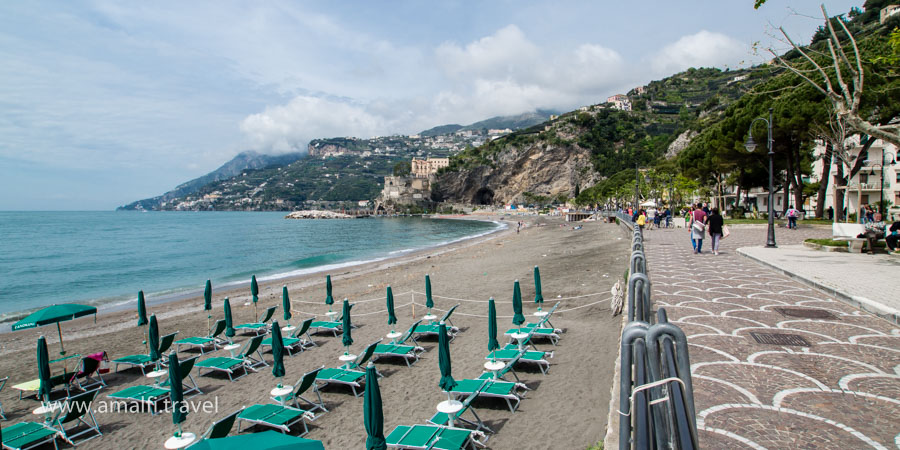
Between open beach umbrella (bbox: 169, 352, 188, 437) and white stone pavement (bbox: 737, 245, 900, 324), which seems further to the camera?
white stone pavement (bbox: 737, 245, 900, 324)

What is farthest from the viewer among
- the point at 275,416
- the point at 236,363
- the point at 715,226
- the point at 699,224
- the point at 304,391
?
the point at 715,226

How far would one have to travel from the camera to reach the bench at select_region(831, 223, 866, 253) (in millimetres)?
13073

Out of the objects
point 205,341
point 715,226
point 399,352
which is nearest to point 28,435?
point 205,341

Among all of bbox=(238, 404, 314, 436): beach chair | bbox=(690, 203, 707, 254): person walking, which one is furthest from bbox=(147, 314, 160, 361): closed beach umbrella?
bbox=(690, 203, 707, 254): person walking

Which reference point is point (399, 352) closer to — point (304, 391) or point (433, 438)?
point (304, 391)

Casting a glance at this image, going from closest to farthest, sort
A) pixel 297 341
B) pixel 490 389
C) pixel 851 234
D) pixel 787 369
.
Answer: pixel 787 369, pixel 490 389, pixel 297 341, pixel 851 234

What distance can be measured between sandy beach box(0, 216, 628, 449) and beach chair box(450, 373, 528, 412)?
0.16 meters

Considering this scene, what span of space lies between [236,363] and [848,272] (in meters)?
13.2

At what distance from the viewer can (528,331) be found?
9.01 meters

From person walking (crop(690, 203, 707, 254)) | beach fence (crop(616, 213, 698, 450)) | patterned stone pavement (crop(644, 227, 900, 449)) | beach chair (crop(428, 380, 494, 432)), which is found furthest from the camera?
person walking (crop(690, 203, 707, 254))

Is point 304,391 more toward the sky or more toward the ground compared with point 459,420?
more toward the sky

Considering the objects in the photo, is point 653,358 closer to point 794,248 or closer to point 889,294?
point 889,294

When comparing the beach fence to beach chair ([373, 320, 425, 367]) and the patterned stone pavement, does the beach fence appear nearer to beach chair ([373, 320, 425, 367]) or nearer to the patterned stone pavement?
the patterned stone pavement

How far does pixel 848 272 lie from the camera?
9.59 m
